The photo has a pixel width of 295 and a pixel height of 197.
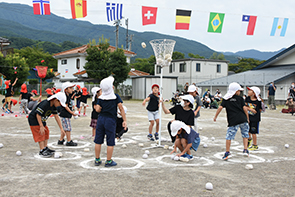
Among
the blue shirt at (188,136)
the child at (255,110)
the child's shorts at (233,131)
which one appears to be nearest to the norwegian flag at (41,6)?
the blue shirt at (188,136)

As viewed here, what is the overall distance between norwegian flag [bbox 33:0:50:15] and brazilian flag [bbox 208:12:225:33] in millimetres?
9186

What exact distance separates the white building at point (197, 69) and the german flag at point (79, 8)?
1191 inches

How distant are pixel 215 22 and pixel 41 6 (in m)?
9.82

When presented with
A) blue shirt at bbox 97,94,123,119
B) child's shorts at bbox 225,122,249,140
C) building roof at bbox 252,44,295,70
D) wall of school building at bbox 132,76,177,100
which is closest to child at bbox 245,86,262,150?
child's shorts at bbox 225,122,249,140

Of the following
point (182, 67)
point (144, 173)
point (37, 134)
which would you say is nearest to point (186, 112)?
point (144, 173)

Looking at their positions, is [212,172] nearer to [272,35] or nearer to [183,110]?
[183,110]

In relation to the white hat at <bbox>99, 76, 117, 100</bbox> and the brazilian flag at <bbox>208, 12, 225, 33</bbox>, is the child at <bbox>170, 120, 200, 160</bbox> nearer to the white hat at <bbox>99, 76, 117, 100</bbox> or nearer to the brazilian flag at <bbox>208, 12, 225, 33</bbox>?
the white hat at <bbox>99, 76, 117, 100</bbox>

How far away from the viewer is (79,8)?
47.3 ft

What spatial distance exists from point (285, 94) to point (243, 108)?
25680mm

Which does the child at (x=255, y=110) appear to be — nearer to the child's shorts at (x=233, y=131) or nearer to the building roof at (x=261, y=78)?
the child's shorts at (x=233, y=131)

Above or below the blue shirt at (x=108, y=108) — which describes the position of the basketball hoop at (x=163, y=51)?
above

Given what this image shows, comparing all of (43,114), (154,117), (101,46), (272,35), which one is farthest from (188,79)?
(43,114)

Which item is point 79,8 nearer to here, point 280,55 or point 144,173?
point 144,173

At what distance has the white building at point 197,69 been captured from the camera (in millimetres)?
44659
